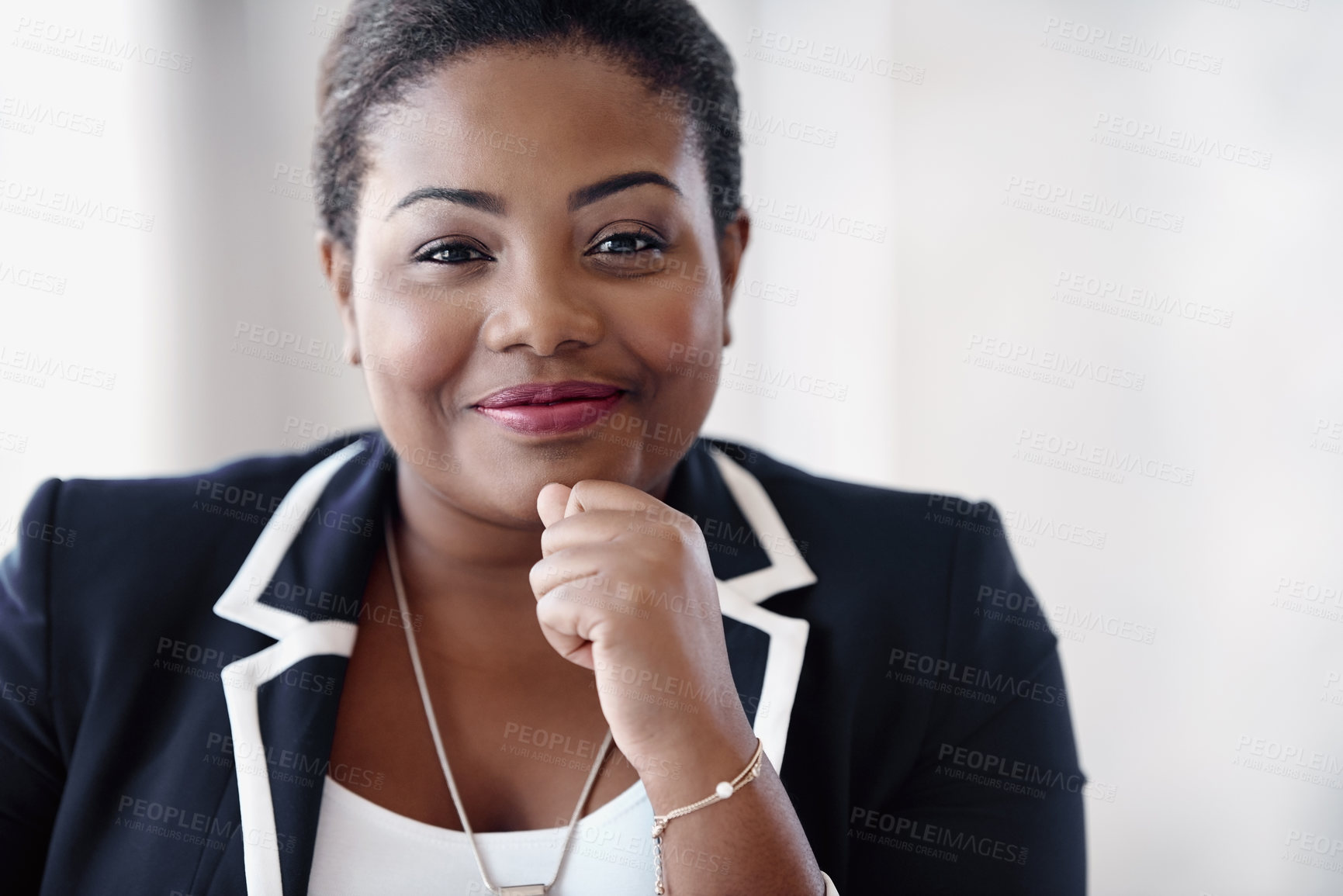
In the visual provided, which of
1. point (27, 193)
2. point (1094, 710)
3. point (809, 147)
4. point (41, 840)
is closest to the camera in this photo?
point (41, 840)

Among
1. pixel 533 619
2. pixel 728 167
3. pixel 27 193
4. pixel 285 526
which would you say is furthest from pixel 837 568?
pixel 27 193

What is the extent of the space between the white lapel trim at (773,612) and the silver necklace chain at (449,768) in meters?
0.20

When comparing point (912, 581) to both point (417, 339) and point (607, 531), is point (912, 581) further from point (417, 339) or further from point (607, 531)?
point (417, 339)

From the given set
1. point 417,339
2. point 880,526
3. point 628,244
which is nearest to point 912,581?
point 880,526

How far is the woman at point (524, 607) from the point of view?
1.05 metres

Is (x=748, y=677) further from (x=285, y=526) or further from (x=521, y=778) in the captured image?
(x=285, y=526)

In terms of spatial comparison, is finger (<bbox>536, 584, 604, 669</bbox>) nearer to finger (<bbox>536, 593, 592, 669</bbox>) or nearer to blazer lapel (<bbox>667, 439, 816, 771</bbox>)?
finger (<bbox>536, 593, 592, 669</bbox>)

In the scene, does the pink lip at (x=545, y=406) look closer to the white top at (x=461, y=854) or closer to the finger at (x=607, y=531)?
the finger at (x=607, y=531)

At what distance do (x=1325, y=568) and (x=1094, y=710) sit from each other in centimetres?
53

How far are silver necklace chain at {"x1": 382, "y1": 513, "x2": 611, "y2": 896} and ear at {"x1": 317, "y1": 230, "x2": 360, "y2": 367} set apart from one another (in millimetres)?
255

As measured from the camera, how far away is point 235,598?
Answer: 123cm

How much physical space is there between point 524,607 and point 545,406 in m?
0.34

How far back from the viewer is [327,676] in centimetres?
119

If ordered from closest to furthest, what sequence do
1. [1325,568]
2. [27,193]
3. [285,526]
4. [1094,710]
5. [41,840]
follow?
[41,840] → [285,526] → [27,193] → [1325,568] → [1094,710]
